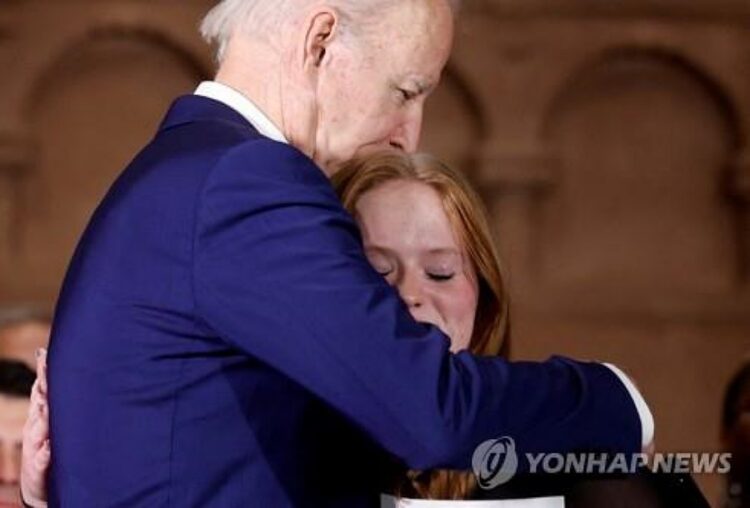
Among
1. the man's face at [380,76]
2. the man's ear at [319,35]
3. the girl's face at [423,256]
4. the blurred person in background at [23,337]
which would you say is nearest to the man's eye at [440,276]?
the girl's face at [423,256]

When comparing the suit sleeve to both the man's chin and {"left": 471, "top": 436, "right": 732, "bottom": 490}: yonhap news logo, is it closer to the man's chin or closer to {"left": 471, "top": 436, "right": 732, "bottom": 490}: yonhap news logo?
{"left": 471, "top": 436, "right": 732, "bottom": 490}: yonhap news logo

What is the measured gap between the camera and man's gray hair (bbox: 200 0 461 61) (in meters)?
1.87

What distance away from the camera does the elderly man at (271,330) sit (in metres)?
1.70

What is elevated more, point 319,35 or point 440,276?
point 319,35

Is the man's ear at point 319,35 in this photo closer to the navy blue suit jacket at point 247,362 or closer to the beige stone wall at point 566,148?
the navy blue suit jacket at point 247,362

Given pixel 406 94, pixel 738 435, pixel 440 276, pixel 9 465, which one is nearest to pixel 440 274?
pixel 440 276

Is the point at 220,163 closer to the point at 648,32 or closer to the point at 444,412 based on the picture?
the point at 444,412

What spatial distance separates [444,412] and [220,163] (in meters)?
0.28

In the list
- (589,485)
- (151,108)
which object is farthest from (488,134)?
(589,485)

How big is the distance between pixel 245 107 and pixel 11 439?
1429mm

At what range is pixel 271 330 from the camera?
5.60 ft

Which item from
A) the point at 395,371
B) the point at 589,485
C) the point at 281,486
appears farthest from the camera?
the point at 589,485

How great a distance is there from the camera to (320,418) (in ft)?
6.02

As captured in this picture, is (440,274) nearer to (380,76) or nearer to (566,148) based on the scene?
(380,76)
